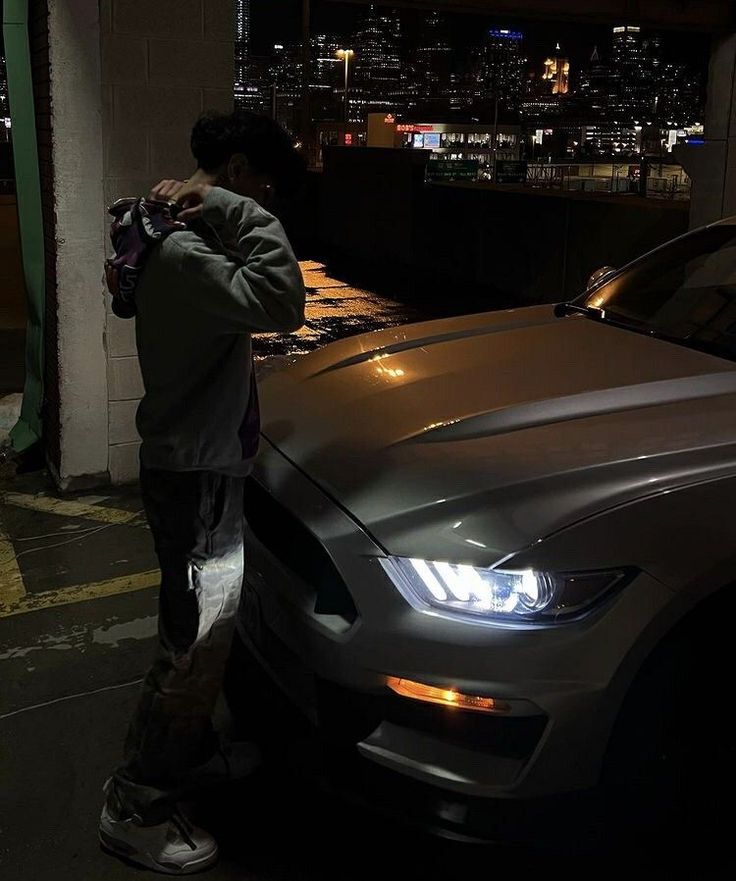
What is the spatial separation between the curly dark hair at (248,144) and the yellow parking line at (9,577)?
2435 mm

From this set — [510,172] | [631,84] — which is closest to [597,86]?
[631,84]

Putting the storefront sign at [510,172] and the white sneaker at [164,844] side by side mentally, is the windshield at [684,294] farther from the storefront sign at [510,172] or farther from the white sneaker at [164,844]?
the storefront sign at [510,172]

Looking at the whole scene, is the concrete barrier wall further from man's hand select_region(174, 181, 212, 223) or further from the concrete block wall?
man's hand select_region(174, 181, 212, 223)

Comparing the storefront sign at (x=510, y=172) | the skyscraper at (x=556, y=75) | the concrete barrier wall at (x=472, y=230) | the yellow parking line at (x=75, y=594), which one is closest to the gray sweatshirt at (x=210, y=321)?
the yellow parking line at (x=75, y=594)

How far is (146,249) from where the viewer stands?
233 cm

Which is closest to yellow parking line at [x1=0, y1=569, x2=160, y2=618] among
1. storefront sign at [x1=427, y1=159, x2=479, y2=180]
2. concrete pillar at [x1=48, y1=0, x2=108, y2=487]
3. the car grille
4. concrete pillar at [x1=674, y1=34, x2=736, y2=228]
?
concrete pillar at [x1=48, y1=0, x2=108, y2=487]

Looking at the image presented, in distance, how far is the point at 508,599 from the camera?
2279 millimetres

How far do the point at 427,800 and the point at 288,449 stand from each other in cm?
104

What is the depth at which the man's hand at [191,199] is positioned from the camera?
2344 millimetres

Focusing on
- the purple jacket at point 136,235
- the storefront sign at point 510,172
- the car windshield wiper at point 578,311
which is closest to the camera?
the purple jacket at point 136,235

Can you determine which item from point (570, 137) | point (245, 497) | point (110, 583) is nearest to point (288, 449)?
point (245, 497)

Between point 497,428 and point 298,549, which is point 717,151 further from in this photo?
point 298,549

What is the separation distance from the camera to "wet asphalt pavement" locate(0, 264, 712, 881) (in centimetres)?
261

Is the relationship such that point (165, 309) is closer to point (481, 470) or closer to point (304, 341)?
point (481, 470)
